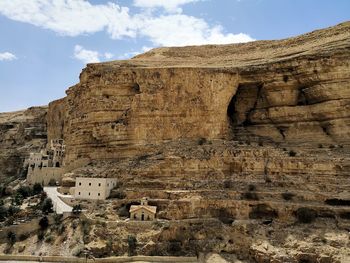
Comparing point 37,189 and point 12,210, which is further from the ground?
point 37,189

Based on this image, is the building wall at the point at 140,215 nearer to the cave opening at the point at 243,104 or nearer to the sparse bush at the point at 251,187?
the sparse bush at the point at 251,187

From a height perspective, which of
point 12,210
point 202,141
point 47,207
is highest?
point 202,141

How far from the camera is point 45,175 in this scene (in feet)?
115

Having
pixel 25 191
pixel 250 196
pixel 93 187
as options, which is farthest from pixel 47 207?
pixel 250 196

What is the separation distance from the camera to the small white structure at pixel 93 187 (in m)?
27.9

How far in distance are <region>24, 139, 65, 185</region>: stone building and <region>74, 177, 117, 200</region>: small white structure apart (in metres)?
6.30

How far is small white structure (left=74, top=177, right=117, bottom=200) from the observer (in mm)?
27891

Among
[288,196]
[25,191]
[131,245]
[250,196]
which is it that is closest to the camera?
[131,245]

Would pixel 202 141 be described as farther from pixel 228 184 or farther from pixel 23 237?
pixel 23 237

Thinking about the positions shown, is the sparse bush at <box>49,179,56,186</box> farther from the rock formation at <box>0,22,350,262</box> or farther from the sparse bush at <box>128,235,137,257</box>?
the sparse bush at <box>128,235,137,257</box>

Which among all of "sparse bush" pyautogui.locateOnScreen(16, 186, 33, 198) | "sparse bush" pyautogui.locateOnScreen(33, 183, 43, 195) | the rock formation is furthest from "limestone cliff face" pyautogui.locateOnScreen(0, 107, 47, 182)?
the rock formation

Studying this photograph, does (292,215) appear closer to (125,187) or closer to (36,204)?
(125,187)

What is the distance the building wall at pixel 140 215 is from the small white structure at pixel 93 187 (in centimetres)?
355

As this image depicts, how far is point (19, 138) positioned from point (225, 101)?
89.0 ft
